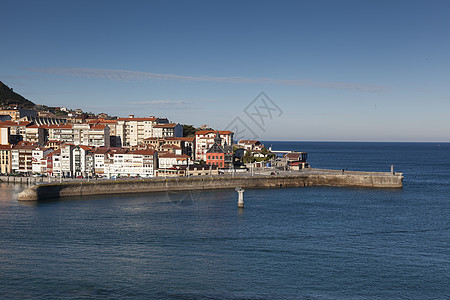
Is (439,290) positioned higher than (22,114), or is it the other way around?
(22,114)

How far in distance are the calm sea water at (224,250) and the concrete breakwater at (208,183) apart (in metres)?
7.91

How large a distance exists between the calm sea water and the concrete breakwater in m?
7.91

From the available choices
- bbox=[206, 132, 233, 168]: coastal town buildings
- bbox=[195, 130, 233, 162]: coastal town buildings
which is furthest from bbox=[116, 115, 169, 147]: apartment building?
bbox=[206, 132, 233, 168]: coastal town buildings

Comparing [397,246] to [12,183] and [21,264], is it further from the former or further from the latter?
[12,183]

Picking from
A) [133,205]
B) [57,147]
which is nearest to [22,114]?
[57,147]

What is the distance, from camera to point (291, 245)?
111 ft

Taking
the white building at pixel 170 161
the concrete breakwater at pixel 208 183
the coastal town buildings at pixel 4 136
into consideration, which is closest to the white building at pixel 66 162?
the white building at pixel 170 161

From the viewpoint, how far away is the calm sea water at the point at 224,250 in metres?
24.8

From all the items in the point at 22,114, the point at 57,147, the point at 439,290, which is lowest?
the point at 439,290

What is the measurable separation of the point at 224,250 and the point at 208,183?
133 ft

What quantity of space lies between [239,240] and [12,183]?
62.6 meters

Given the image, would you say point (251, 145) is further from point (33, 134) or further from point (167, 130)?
point (33, 134)

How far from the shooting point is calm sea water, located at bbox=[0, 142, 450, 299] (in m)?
24.8

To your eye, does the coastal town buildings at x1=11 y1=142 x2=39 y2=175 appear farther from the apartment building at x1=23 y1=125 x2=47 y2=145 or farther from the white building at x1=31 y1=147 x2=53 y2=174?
the apartment building at x1=23 y1=125 x2=47 y2=145
